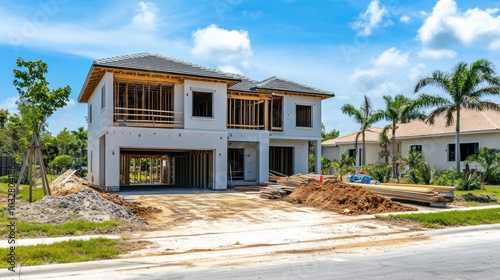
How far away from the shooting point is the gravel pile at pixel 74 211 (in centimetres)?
1242

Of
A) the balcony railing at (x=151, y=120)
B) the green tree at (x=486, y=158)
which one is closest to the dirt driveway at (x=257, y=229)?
the balcony railing at (x=151, y=120)

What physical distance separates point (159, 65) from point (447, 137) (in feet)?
74.9

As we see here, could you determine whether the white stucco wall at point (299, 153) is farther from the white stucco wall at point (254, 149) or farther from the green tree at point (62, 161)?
the green tree at point (62, 161)

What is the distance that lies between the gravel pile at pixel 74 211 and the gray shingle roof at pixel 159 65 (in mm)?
10825

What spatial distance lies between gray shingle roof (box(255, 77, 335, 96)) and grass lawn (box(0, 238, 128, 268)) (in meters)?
21.0

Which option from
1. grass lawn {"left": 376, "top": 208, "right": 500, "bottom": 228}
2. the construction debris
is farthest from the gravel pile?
grass lawn {"left": 376, "top": 208, "right": 500, "bottom": 228}

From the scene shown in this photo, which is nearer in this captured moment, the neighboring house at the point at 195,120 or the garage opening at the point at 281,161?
the neighboring house at the point at 195,120

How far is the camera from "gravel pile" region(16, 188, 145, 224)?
12.4m

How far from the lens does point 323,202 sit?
1802 cm

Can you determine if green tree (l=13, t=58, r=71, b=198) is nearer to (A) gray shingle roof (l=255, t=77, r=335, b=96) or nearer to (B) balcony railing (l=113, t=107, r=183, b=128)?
(B) balcony railing (l=113, t=107, r=183, b=128)

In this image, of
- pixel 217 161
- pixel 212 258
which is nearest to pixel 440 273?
pixel 212 258

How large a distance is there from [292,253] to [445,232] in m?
5.69

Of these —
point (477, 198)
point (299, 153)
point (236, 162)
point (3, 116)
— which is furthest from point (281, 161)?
point (3, 116)

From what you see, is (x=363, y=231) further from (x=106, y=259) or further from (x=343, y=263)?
(x=106, y=259)
